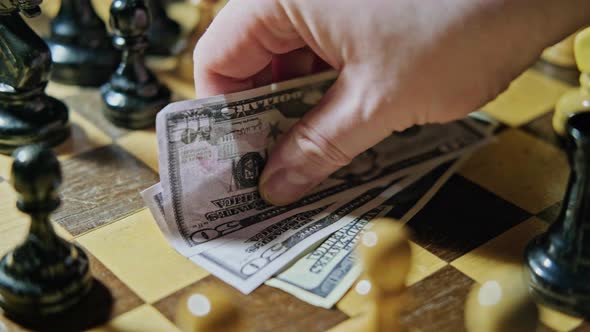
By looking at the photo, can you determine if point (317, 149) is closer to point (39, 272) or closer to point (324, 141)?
point (324, 141)

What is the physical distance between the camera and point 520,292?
0.68 meters

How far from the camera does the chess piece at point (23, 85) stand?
1.05m

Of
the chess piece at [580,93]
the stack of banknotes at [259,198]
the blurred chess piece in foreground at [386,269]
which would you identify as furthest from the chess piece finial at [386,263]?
the chess piece at [580,93]

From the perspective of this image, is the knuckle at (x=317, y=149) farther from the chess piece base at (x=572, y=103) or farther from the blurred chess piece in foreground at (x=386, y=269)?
the chess piece base at (x=572, y=103)

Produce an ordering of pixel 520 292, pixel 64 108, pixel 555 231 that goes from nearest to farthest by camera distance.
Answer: pixel 520 292
pixel 555 231
pixel 64 108

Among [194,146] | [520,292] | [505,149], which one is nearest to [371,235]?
[520,292]

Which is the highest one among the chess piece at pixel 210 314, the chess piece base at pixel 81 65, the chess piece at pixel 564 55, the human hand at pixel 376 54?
the human hand at pixel 376 54

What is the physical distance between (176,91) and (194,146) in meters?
0.35

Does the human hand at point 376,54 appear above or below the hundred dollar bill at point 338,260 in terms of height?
above

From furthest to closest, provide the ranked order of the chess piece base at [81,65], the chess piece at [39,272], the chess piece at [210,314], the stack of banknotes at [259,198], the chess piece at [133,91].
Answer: the chess piece base at [81,65] → the chess piece at [133,91] → the stack of banknotes at [259,198] → the chess piece at [39,272] → the chess piece at [210,314]

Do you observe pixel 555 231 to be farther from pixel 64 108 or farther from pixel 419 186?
pixel 64 108

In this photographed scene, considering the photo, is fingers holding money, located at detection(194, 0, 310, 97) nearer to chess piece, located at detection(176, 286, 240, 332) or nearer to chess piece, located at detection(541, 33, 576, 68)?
chess piece, located at detection(176, 286, 240, 332)

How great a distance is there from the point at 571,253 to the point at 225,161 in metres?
0.43

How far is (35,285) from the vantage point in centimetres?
79
